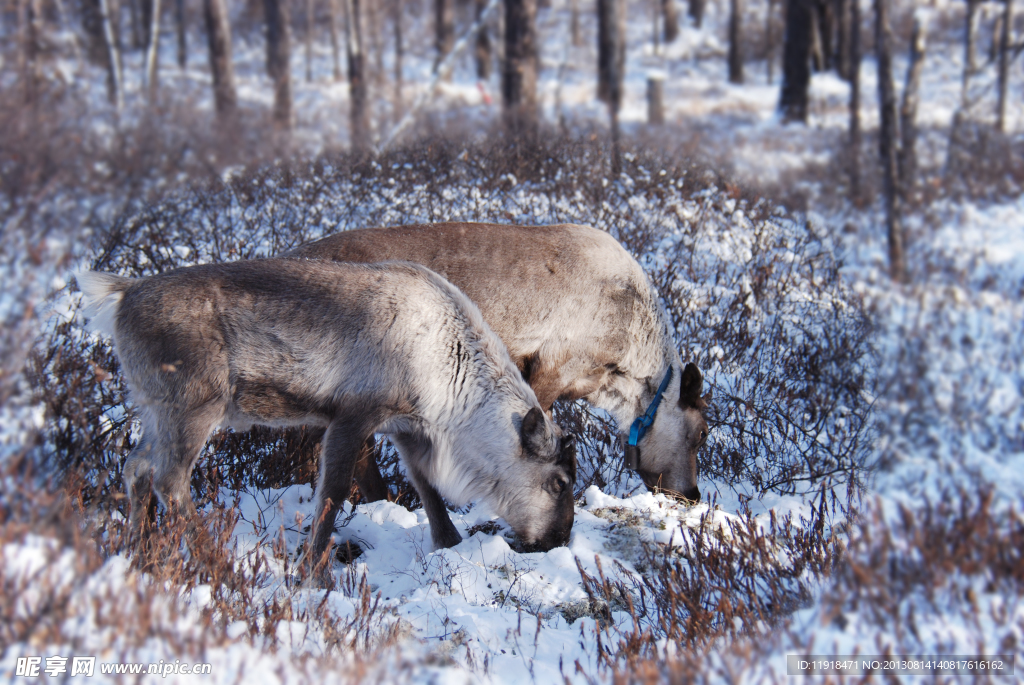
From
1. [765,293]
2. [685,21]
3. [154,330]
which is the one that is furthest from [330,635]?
[685,21]

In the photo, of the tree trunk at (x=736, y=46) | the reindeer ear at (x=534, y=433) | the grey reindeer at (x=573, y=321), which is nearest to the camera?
the reindeer ear at (x=534, y=433)

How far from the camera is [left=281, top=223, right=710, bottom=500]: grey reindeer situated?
5082mm

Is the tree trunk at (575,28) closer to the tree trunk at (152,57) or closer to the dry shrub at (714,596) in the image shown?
the tree trunk at (152,57)

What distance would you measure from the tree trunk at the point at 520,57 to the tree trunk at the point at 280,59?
780 cm

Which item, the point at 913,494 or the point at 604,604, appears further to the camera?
the point at 604,604

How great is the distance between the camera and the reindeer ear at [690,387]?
5.06m

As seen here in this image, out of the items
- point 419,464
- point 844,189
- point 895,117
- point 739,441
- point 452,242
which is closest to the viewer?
point 419,464

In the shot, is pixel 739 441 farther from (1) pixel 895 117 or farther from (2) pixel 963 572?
(1) pixel 895 117

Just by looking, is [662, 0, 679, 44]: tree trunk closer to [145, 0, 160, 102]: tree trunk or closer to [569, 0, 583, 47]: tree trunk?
[569, 0, 583, 47]: tree trunk

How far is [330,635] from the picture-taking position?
2.90m

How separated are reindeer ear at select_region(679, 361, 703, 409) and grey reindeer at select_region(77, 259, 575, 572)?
1.24 m

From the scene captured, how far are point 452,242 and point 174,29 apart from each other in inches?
1407

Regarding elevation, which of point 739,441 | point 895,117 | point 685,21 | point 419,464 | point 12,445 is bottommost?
point 739,441

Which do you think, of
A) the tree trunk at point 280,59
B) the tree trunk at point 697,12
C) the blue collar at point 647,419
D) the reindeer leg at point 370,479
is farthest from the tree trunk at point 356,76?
the tree trunk at point 697,12
